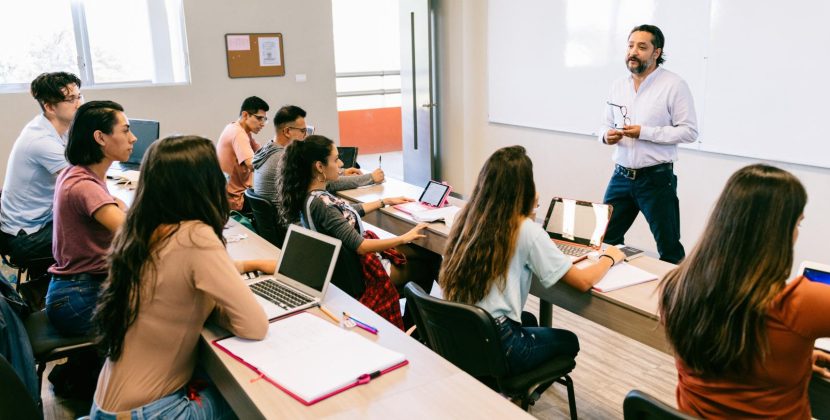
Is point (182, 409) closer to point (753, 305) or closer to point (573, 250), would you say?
point (753, 305)

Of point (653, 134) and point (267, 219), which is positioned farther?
point (653, 134)

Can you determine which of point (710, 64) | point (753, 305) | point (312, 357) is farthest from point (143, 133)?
point (753, 305)

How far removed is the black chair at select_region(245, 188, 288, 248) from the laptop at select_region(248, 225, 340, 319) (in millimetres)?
938

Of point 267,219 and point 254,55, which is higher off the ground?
point 254,55

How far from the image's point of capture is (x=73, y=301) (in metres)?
2.36

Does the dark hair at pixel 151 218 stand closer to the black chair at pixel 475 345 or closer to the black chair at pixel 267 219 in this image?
the black chair at pixel 475 345

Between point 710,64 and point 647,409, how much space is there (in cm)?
339

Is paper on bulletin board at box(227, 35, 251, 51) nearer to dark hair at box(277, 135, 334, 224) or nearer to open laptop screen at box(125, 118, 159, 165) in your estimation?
open laptop screen at box(125, 118, 159, 165)

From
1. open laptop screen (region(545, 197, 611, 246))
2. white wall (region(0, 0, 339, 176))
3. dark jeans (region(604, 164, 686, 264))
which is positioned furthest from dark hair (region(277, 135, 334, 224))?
white wall (region(0, 0, 339, 176))

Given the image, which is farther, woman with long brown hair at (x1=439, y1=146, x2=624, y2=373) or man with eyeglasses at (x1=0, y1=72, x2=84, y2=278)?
man with eyeglasses at (x1=0, y1=72, x2=84, y2=278)

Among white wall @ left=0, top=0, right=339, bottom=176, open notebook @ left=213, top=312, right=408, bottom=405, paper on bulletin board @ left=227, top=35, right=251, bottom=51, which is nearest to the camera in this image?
open notebook @ left=213, top=312, right=408, bottom=405

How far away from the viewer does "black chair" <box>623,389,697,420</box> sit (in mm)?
1255

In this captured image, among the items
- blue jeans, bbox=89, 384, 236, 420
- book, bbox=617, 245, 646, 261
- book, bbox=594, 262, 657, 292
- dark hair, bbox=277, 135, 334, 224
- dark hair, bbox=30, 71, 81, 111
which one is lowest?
blue jeans, bbox=89, 384, 236, 420

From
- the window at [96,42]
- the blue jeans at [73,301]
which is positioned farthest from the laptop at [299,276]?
the window at [96,42]
